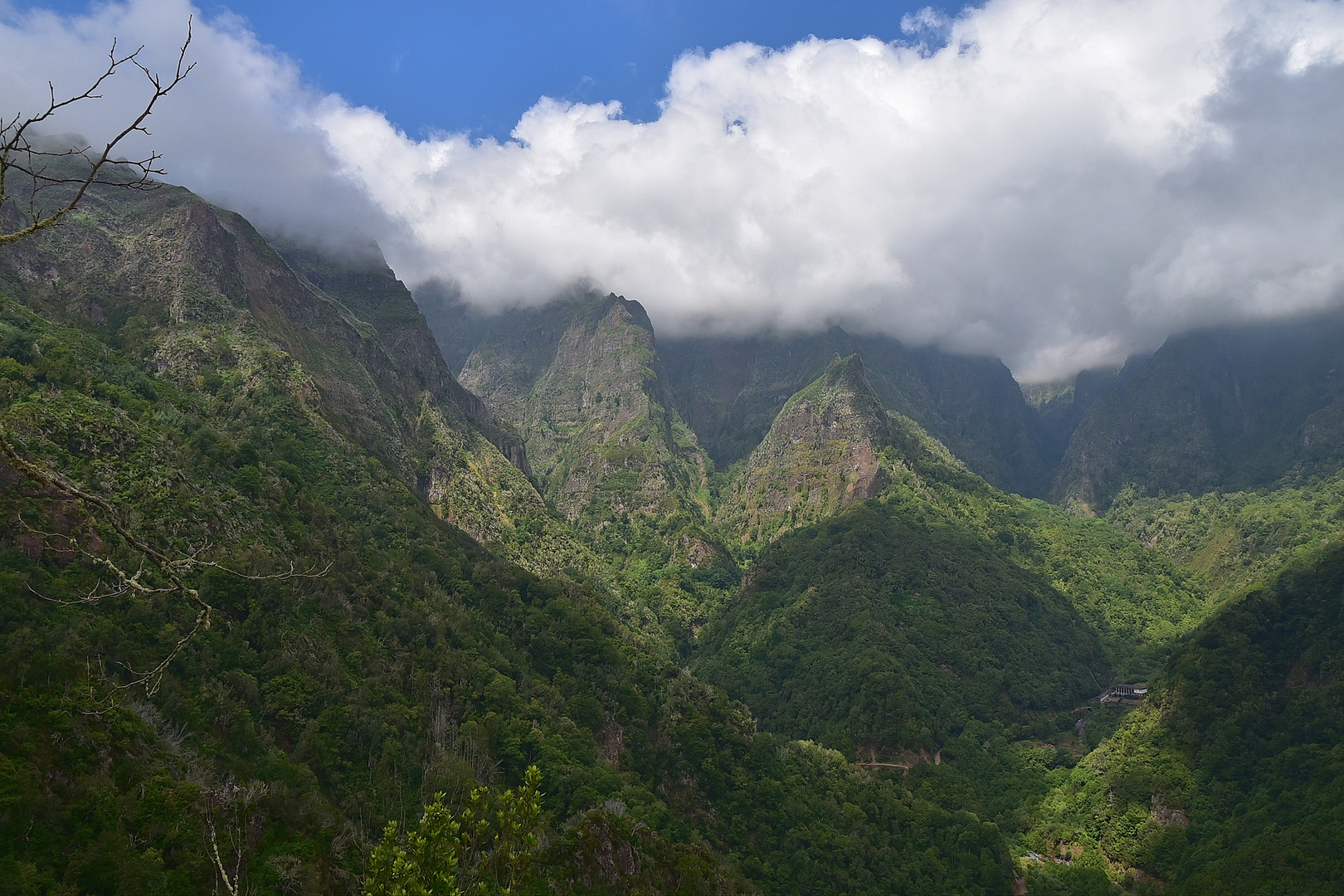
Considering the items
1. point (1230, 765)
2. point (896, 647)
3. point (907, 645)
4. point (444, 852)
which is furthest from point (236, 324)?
point (1230, 765)

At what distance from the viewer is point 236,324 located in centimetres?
12862

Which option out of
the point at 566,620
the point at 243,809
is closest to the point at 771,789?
the point at 566,620

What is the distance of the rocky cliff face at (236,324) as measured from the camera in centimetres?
11688

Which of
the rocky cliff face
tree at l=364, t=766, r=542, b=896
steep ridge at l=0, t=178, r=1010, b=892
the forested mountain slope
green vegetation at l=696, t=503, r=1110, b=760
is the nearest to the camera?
tree at l=364, t=766, r=542, b=896

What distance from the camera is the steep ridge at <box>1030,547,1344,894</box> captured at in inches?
3268

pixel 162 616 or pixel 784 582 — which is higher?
pixel 784 582

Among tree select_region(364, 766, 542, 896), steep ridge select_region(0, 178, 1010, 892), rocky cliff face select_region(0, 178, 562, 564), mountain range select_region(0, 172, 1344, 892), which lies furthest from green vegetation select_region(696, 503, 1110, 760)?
tree select_region(364, 766, 542, 896)

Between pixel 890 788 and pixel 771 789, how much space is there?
2695cm

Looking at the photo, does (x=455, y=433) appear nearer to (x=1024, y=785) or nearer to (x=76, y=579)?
(x=76, y=579)

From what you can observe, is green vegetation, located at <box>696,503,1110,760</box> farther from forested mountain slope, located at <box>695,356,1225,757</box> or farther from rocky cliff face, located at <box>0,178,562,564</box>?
rocky cliff face, located at <box>0,178,562,564</box>

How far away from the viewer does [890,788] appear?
4407 inches

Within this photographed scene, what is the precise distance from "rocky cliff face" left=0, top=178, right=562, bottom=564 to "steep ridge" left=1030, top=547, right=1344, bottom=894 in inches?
4472

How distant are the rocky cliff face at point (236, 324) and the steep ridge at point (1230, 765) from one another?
373ft

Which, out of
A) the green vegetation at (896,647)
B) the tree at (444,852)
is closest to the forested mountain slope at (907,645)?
the green vegetation at (896,647)
